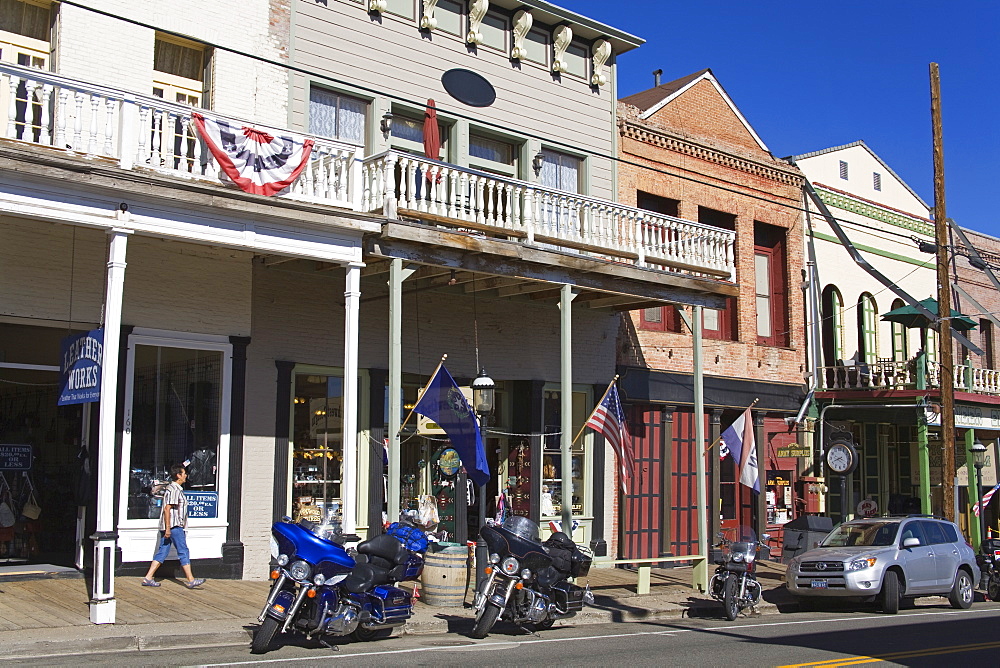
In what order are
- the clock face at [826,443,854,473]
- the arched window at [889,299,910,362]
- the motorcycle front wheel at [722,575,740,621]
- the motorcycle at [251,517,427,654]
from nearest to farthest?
the motorcycle at [251,517,427,654] < the motorcycle front wheel at [722,575,740,621] < the clock face at [826,443,854,473] < the arched window at [889,299,910,362]

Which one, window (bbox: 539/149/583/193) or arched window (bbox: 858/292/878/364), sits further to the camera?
arched window (bbox: 858/292/878/364)

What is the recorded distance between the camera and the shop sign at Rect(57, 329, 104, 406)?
463 inches

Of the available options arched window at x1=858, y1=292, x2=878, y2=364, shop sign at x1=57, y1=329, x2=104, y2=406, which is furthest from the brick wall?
shop sign at x1=57, y1=329, x2=104, y2=406

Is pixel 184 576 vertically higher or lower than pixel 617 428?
lower

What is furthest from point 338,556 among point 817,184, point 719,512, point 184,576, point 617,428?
point 817,184

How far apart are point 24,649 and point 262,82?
886 centimetres

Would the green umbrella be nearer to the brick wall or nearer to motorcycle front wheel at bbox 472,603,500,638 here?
the brick wall

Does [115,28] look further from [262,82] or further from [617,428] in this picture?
[617,428]

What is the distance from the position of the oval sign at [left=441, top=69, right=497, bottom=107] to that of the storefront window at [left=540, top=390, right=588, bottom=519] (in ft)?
17.6

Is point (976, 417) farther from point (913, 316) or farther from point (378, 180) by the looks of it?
point (378, 180)

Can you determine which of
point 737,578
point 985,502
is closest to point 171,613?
point 737,578

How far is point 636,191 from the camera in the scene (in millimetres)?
20859

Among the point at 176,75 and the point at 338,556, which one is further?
the point at 176,75

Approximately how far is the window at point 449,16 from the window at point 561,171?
2.79 meters
